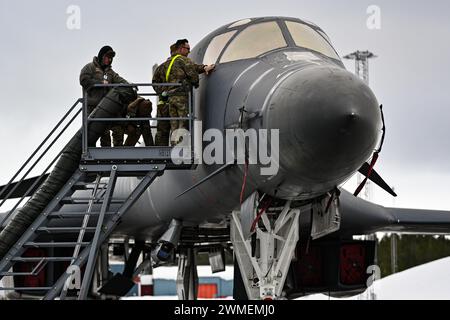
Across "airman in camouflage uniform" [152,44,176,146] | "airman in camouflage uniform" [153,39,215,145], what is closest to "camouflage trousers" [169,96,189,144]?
"airman in camouflage uniform" [153,39,215,145]

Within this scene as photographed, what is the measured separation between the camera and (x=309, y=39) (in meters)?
10.8

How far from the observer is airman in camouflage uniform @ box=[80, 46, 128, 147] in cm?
1109

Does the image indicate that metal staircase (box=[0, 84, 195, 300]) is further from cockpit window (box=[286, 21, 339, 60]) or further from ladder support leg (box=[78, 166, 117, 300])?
cockpit window (box=[286, 21, 339, 60])

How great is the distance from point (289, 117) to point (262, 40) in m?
2.01

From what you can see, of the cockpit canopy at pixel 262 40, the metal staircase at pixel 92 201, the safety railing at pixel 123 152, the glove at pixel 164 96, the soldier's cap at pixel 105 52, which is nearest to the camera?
the metal staircase at pixel 92 201

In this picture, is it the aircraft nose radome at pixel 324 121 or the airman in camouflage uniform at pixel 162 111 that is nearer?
the aircraft nose radome at pixel 324 121

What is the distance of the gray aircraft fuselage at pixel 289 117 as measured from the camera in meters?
8.72

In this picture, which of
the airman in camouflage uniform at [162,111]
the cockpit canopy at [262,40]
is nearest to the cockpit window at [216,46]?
the cockpit canopy at [262,40]

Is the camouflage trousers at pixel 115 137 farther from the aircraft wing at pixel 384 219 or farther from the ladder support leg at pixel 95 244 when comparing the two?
the aircraft wing at pixel 384 219
